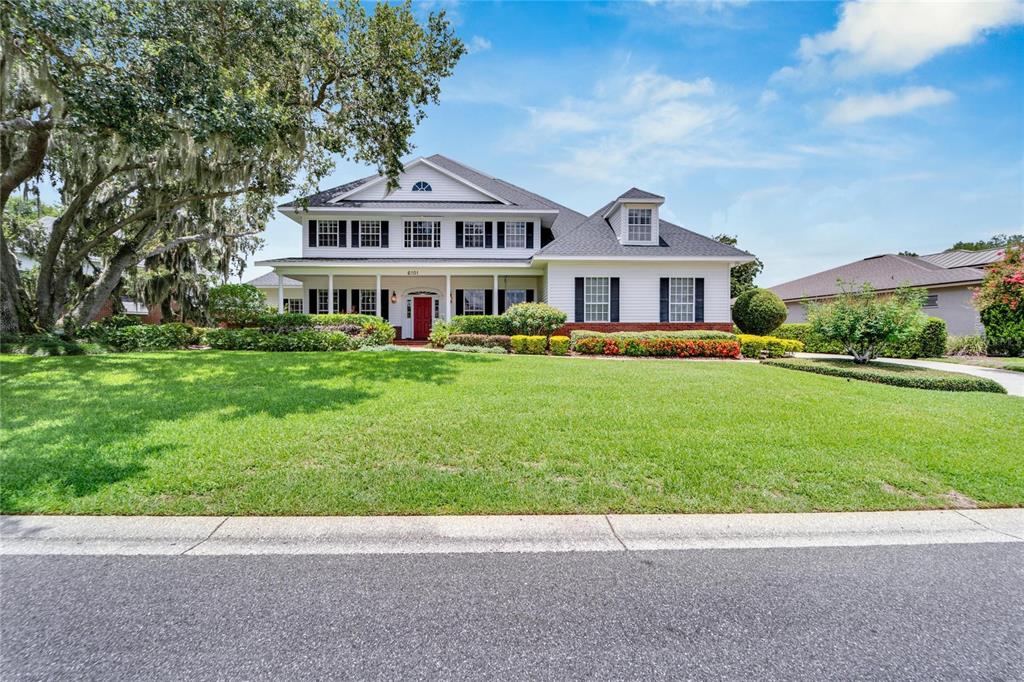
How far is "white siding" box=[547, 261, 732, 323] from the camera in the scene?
63.0 feet

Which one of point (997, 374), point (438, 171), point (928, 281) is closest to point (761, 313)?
point (997, 374)

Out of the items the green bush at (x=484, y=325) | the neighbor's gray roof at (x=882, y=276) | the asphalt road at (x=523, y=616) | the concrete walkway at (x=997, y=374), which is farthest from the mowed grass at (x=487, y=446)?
the neighbor's gray roof at (x=882, y=276)

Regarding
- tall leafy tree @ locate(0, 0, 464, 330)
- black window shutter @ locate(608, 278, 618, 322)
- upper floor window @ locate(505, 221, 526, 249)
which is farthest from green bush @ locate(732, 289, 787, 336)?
tall leafy tree @ locate(0, 0, 464, 330)

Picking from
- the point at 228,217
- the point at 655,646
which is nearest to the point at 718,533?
the point at 655,646

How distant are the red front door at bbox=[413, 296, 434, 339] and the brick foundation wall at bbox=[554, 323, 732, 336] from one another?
7078 mm

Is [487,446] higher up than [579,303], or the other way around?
[579,303]

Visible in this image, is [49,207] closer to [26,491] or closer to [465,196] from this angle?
[465,196]

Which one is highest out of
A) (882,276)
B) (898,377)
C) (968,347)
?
(882,276)

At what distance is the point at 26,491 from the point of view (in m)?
4.19

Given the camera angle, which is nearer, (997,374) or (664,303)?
(997,374)

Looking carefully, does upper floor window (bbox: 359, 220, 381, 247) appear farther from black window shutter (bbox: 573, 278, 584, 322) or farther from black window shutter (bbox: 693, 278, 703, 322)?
black window shutter (bbox: 693, 278, 703, 322)

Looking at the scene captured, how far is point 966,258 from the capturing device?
2495 cm

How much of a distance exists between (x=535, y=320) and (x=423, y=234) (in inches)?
323

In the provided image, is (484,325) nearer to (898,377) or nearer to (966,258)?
(898,377)
